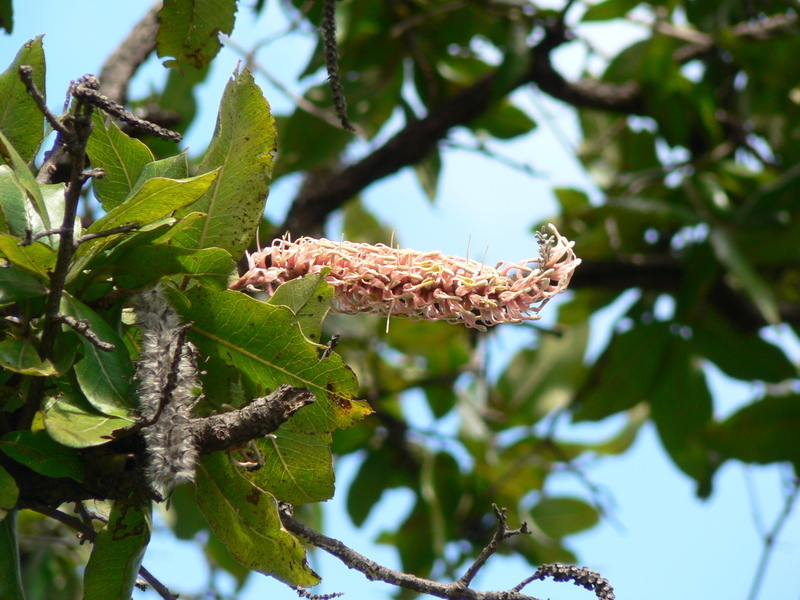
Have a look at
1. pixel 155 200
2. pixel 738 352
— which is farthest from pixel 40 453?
pixel 738 352

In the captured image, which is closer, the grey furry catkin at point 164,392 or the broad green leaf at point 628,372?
the grey furry catkin at point 164,392

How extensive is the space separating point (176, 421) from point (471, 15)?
1994 mm

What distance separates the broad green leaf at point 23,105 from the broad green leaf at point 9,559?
37 cm

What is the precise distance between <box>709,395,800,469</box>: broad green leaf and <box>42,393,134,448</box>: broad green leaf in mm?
2233

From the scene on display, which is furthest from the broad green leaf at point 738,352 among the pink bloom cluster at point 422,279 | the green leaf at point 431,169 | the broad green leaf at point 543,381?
the pink bloom cluster at point 422,279

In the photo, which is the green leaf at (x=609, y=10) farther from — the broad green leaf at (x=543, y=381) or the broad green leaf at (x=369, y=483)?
the broad green leaf at (x=369, y=483)

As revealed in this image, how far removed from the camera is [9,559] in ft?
2.31

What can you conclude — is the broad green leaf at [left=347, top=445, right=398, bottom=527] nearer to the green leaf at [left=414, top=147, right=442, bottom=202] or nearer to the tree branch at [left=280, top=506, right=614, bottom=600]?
the green leaf at [left=414, top=147, right=442, bottom=202]

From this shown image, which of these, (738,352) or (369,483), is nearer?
(738,352)

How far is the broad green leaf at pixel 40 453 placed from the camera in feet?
2.17

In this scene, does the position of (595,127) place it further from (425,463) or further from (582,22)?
(425,463)

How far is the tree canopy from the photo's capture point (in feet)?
2.25

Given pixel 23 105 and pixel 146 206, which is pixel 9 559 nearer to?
pixel 146 206

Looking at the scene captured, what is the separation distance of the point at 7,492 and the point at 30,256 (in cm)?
21
